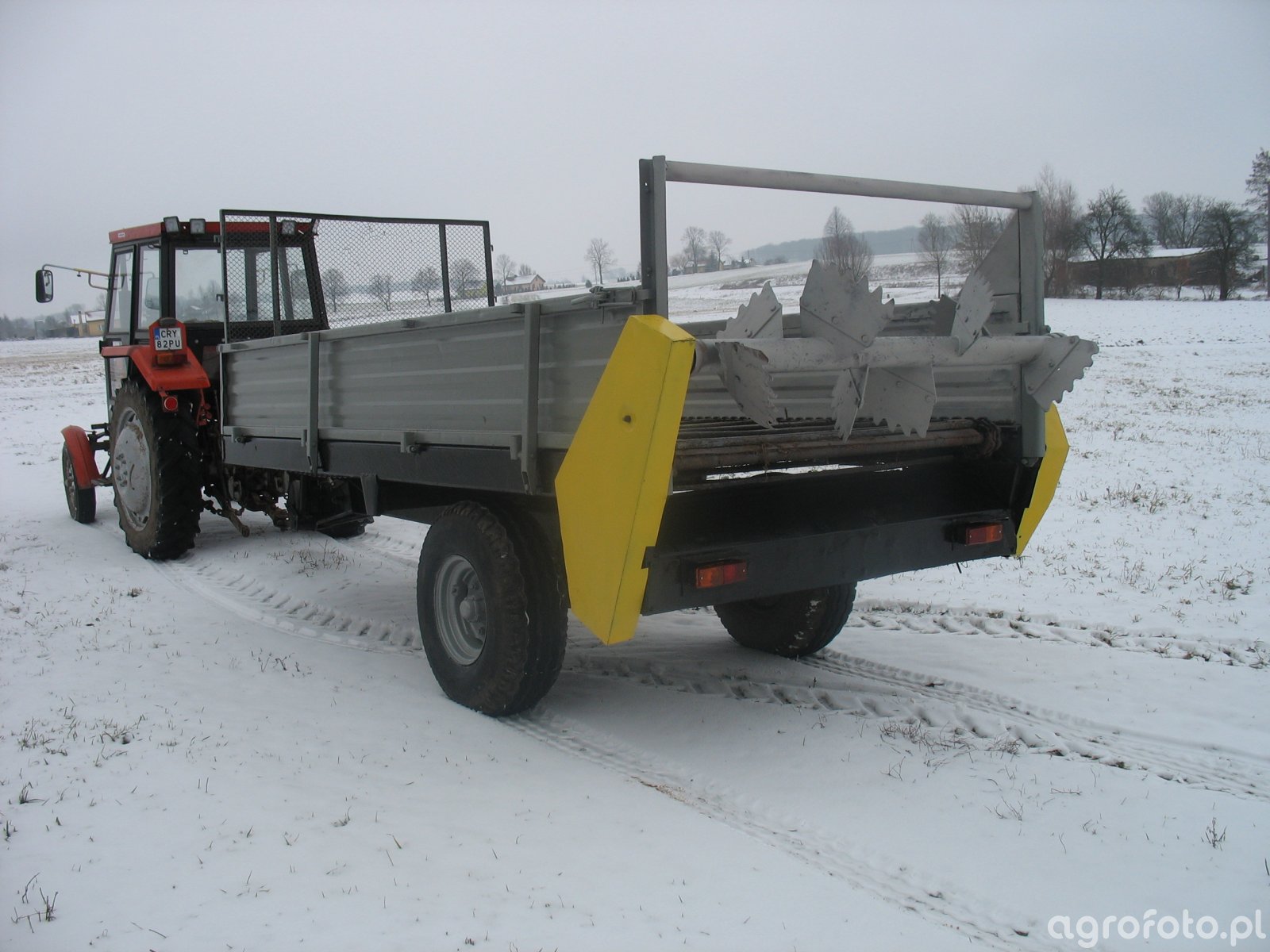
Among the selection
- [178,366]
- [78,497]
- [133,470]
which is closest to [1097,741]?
[178,366]

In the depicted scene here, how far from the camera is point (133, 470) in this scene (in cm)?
743

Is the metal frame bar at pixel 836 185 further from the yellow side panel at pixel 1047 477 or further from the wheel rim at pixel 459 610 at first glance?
the wheel rim at pixel 459 610

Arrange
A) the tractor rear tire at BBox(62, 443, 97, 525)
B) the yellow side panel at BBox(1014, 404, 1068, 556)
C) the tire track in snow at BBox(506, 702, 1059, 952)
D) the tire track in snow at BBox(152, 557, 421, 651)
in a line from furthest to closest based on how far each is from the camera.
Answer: the tractor rear tire at BBox(62, 443, 97, 525) < the tire track in snow at BBox(152, 557, 421, 651) < the yellow side panel at BBox(1014, 404, 1068, 556) < the tire track in snow at BBox(506, 702, 1059, 952)

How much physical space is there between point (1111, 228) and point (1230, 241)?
27.4 feet

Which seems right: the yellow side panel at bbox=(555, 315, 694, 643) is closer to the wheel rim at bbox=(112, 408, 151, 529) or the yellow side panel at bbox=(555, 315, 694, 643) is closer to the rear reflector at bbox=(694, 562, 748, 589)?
the rear reflector at bbox=(694, 562, 748, 589)

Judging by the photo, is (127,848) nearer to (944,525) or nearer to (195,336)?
(944,525)

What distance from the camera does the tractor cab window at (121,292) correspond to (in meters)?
7.84

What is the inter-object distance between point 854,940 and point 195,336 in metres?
6.86

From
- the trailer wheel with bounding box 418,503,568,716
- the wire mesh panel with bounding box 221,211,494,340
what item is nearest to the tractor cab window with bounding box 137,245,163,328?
the wire mesh panel with bounding box 221,211,494,340

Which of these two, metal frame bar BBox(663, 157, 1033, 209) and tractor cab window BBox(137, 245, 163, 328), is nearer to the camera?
metal frame bar BBox(663, 157, 1033, 209)

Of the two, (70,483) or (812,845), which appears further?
(70,483)

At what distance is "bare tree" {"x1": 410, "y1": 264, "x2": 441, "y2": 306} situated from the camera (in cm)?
646

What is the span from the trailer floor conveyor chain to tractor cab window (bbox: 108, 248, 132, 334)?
2.29 m

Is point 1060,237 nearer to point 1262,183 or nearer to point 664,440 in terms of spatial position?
point 1262,183
